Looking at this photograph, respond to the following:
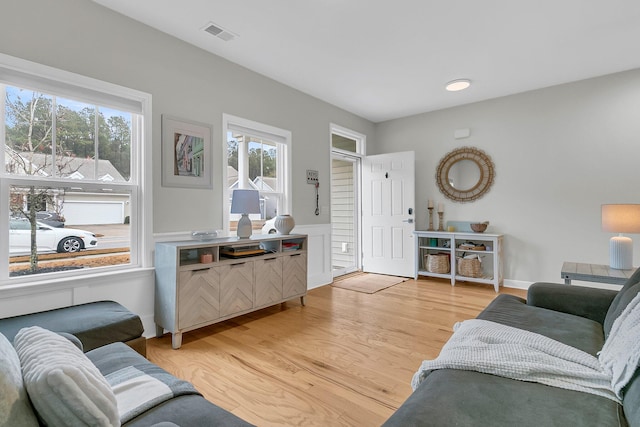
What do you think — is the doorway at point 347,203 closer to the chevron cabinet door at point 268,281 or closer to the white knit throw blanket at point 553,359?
the chevron cabinet door at point 268,281

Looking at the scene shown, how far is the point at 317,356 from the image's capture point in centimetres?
240

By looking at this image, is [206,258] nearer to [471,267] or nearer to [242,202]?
[242,202]

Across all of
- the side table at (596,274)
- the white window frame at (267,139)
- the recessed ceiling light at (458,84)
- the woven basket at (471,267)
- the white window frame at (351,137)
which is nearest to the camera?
the side table at (596,274)

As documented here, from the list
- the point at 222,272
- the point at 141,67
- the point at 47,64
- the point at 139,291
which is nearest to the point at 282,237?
the point at 222,272

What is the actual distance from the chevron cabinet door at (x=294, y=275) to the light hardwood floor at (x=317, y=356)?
202 mm

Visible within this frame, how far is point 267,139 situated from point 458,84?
2.47 meters

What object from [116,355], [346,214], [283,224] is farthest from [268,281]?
[346,214]

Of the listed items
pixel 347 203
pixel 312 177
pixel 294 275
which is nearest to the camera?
pixel 294 275

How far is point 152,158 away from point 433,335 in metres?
2.92

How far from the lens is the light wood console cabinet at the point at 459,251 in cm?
436

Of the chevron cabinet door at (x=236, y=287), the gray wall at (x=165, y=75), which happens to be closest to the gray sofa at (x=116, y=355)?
the chevron cabinet door at (x=236, y=287)

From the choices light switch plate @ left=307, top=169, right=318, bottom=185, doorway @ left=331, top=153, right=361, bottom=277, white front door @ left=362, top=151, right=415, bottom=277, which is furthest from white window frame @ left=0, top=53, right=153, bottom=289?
white front door @ left=362, top=151, right=415, bottom=277

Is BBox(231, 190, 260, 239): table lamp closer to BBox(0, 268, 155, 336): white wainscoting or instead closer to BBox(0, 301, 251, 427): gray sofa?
BBox(0, 268, 155, 336): white wainscoting

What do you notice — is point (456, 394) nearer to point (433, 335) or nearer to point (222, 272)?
point (433, 335)
